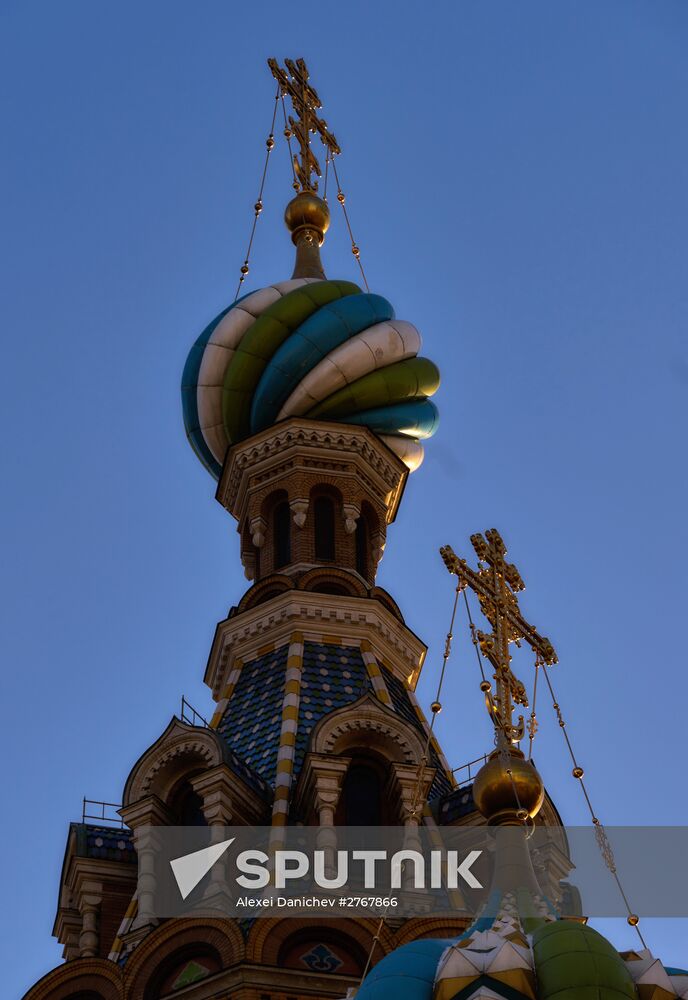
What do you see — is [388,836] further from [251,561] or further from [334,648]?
[251,561]

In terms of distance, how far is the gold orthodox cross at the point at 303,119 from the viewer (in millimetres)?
35344

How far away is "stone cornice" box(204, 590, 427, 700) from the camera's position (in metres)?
28.0

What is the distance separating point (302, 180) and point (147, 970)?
15349 mm

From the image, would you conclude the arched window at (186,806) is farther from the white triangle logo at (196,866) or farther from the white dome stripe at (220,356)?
the white dome stripe at (220,356)

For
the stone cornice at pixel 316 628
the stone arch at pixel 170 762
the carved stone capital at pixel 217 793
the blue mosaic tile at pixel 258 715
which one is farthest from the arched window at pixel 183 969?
the stone cornice at pixel 316 628

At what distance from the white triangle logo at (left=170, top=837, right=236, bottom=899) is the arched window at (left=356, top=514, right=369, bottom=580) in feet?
20.8

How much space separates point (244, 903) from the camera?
75.9ft

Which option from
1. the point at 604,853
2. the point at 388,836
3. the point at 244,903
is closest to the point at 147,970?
the point at 244,903

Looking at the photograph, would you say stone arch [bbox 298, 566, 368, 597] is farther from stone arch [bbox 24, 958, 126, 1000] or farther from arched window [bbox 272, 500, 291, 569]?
stone arch [bbox 24, 958, 126, 1000]

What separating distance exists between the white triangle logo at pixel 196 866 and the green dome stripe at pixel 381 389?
26.7 ft

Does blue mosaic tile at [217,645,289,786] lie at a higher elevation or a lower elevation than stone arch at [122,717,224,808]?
higher

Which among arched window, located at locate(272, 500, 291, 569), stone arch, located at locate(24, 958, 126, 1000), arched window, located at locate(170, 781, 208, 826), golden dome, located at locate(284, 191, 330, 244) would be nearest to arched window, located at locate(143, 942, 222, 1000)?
stone arch, located at locate(24, 958, 126, 1000)

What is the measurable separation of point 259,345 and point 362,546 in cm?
301

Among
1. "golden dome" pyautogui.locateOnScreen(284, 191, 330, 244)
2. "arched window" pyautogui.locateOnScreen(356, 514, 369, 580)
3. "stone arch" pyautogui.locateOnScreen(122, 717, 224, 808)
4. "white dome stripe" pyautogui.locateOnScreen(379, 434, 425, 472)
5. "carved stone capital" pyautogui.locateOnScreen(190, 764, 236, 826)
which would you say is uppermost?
"golden dome" pyautogui.locateOnScreen(284, 191, 330, 244)
